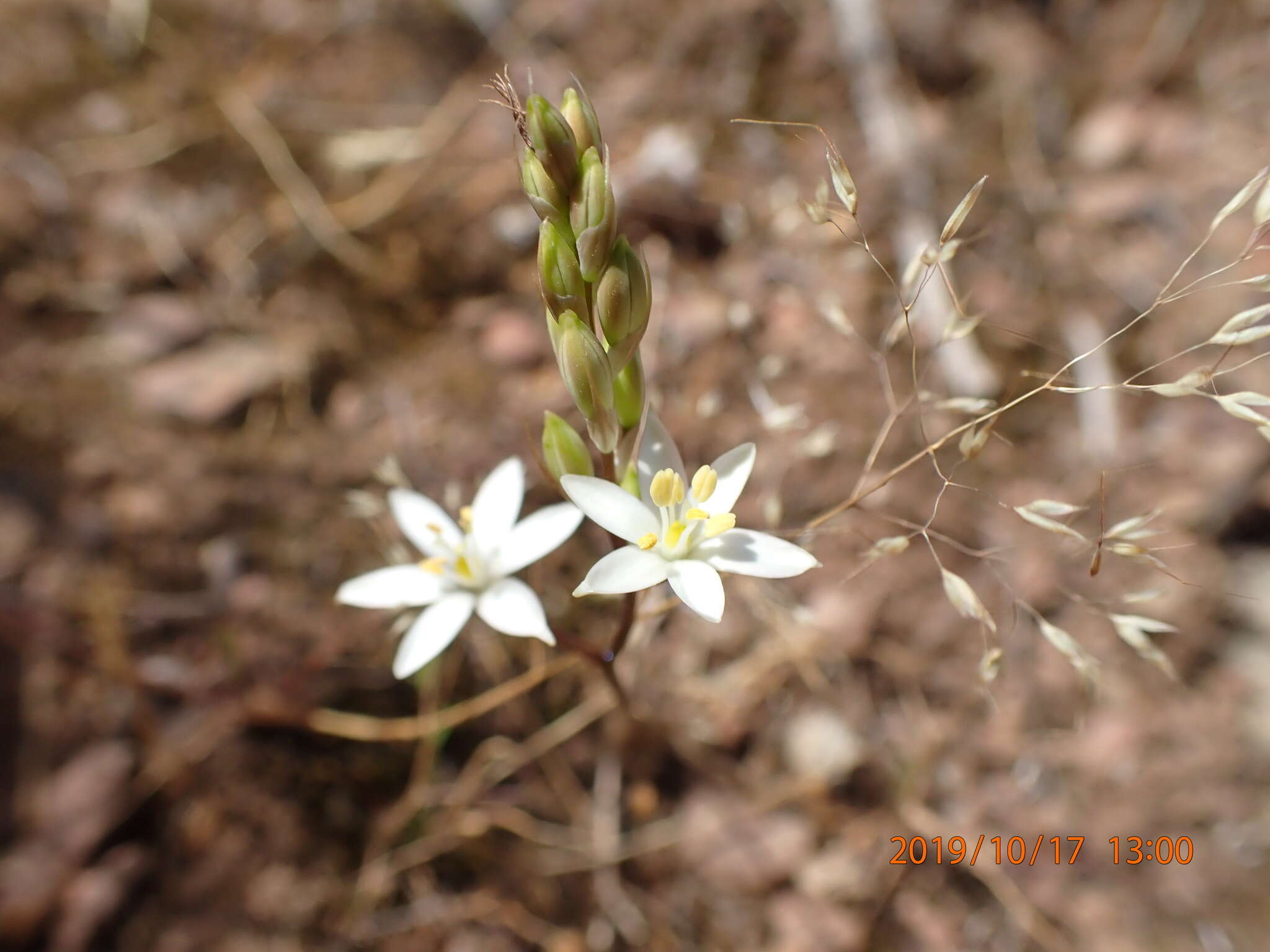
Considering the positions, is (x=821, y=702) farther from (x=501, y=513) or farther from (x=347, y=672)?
(x=347, y=672)

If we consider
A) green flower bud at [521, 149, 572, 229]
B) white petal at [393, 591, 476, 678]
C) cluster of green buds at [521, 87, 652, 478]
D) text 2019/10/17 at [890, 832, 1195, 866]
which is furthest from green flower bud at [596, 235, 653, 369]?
text 2019/10/17 at [890, 832, 1195, 866]

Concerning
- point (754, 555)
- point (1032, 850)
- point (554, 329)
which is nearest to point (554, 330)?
point (554, 329)

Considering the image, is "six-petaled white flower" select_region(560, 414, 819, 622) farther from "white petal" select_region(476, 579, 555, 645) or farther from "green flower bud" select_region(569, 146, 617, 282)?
"green flower bud" select_region(569, 146, 617, 282)

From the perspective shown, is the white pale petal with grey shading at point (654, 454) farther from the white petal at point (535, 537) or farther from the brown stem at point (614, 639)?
the white petal at point (535, 537)

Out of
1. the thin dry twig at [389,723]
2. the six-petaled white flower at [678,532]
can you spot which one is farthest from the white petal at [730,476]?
the thin dry twig at [389,723]

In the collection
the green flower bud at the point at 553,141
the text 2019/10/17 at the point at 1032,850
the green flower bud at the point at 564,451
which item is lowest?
the text 2019/10/17 at the point at 1032,850

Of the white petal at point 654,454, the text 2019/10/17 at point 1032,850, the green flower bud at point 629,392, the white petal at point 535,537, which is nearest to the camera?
the green flower bud at point 629,392

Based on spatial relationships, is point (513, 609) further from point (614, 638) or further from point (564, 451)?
point (564, 451)
